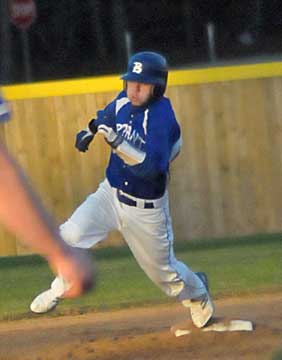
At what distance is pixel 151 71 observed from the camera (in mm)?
7793

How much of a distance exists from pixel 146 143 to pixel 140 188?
315mm

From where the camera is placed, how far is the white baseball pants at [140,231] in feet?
25.6

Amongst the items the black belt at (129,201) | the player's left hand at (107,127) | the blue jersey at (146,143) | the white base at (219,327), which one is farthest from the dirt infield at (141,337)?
the player's left hand at (107,127)

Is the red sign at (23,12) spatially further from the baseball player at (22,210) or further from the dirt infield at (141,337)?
the baseball player at (22,210)

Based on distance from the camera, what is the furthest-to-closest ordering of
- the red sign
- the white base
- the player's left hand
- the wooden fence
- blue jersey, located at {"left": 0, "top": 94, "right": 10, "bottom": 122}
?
the red sign
the wooden fence
the white base
the player's left hand
blue jersey, located at {"left": 0, "top": 94, "right": 10, "bottom": 122}

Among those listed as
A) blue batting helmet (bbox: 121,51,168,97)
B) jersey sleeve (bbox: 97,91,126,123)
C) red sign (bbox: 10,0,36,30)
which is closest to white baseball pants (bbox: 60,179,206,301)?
jersey sleeve (bbox: 97,91,126,123)

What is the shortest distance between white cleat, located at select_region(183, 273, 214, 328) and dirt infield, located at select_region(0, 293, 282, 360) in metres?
0.10

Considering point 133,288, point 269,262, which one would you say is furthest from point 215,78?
point 133,288

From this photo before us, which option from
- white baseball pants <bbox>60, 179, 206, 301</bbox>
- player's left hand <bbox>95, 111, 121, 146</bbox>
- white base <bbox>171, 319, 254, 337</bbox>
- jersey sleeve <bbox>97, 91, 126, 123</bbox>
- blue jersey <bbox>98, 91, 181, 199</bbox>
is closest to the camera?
player's left hand <bbox>95, 111, 121, 146</bbox>

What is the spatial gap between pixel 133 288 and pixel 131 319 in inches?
57.3

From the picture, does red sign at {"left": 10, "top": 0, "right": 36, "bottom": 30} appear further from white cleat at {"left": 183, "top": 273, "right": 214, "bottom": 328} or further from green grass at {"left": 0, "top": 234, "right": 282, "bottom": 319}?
white cleat at {"left": 183, "top": 273, "right": 214, "bottom": 328}

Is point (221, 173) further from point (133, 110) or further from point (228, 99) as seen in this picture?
point (133, 110)

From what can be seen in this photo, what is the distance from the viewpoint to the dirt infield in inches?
316

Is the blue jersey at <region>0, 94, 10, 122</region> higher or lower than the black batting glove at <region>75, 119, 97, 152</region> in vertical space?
higher
